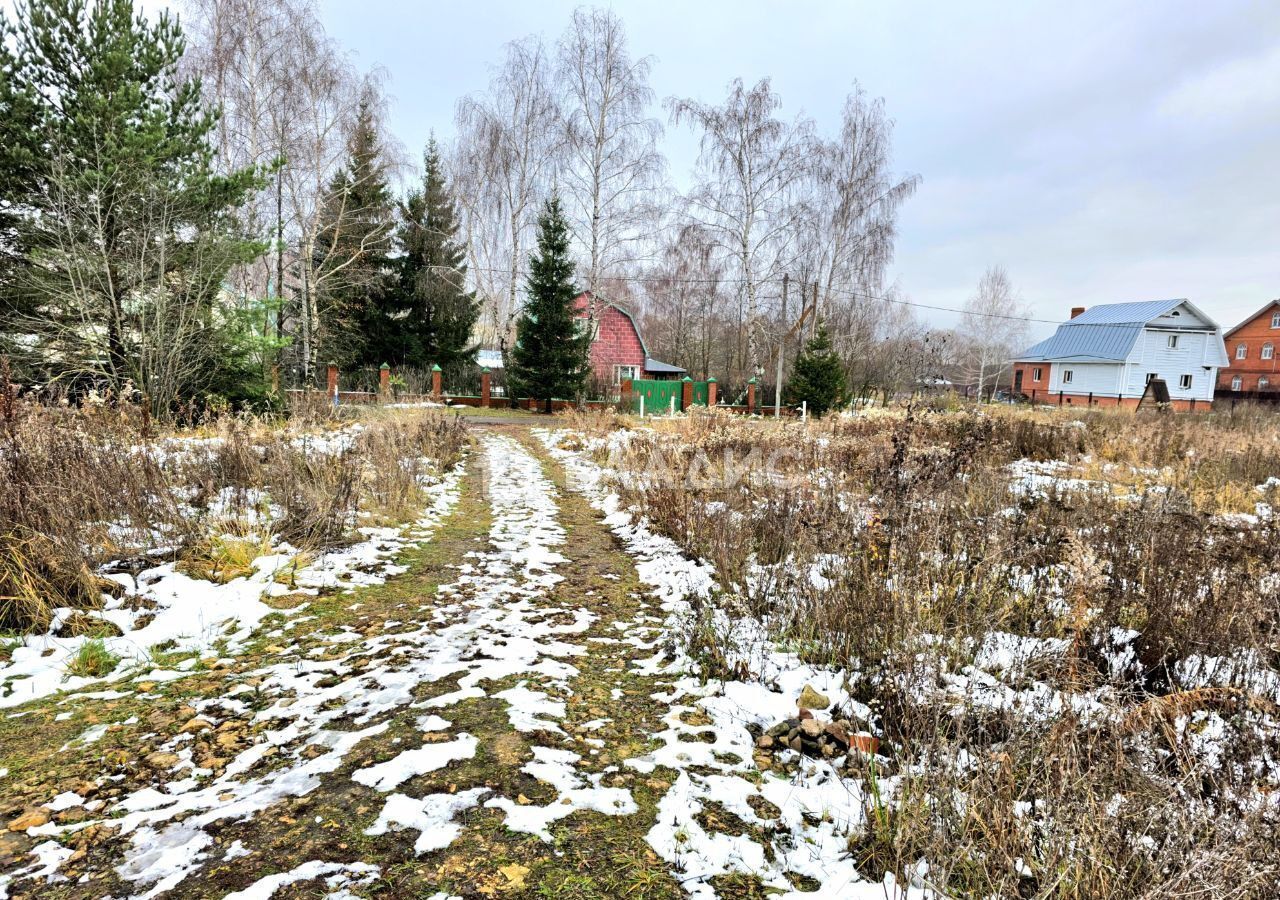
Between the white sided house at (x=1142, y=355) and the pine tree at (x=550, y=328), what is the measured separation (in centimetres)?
2691

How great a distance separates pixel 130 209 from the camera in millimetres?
9031

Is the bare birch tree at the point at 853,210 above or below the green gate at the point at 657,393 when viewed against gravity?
above

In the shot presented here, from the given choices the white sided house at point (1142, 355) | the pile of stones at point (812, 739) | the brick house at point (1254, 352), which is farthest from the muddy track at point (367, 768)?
the brick house at point (1254, 352)

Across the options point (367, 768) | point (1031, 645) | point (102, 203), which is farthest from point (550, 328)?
point (367, 768)

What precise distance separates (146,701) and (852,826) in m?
3.14

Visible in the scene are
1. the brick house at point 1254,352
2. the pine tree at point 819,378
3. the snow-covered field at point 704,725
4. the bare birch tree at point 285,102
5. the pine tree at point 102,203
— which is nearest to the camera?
the snow-covered field at point 704,725

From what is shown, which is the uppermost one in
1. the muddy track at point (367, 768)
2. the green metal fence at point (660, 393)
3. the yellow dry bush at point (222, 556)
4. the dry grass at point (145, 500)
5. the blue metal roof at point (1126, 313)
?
the blue metal roof at point (1126, 313)

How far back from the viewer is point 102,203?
29.2 feet

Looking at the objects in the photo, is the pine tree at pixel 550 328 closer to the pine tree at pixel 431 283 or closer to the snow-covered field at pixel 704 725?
the pine tree at pixel 431 283

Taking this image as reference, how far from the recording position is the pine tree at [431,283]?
2428 centimetres

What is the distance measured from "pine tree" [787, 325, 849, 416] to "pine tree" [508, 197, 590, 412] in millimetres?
8321

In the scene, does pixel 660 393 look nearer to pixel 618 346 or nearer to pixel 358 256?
pixel 618 346

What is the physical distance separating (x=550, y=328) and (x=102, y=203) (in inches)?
525

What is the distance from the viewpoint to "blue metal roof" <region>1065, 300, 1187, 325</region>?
32469 millimetres
